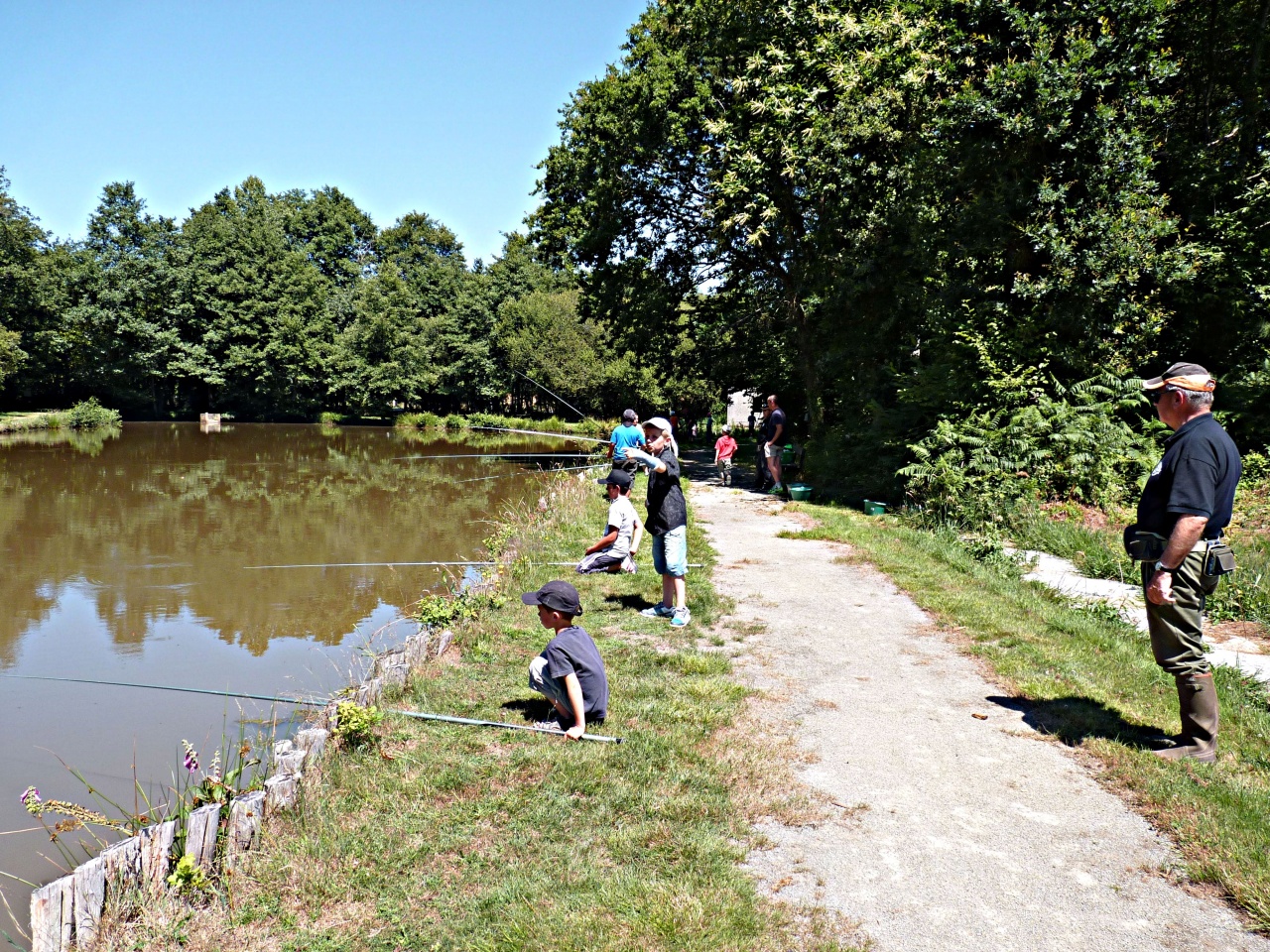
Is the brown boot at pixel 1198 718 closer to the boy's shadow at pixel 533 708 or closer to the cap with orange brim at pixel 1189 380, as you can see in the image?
the cap with orange brim at pixel 1189 380

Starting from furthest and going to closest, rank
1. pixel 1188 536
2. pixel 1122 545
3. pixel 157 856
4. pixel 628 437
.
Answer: pixel 628 437
pixel 1122 545
pixel 1188 536
pixel 157 856

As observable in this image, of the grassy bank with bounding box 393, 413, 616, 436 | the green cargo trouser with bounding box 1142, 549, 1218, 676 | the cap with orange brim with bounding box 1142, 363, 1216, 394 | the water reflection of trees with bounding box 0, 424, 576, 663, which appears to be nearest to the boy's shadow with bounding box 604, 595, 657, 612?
the water reflection of trees with bounding box 0, 424, 576, 663

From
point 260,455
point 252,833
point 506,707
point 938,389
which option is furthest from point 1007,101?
point 260,455

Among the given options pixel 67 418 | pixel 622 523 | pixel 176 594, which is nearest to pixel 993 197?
pixel 622 523

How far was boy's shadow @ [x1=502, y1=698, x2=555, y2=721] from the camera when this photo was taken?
5625 mm

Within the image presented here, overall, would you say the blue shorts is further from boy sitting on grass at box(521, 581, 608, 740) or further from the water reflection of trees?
the water reflection of trees

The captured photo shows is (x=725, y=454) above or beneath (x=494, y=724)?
above

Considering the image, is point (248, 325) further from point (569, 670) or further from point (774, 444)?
point (569, 670)

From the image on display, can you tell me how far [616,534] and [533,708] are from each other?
309cm

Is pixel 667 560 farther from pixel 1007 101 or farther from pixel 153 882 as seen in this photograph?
pixel 1007 101

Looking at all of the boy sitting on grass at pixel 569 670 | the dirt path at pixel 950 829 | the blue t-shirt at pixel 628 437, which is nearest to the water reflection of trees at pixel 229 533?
the blue t-shirt at pixel 628 437

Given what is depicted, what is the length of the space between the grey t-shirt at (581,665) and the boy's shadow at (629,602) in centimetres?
293

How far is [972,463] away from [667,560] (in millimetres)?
6709

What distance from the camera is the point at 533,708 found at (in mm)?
5766
